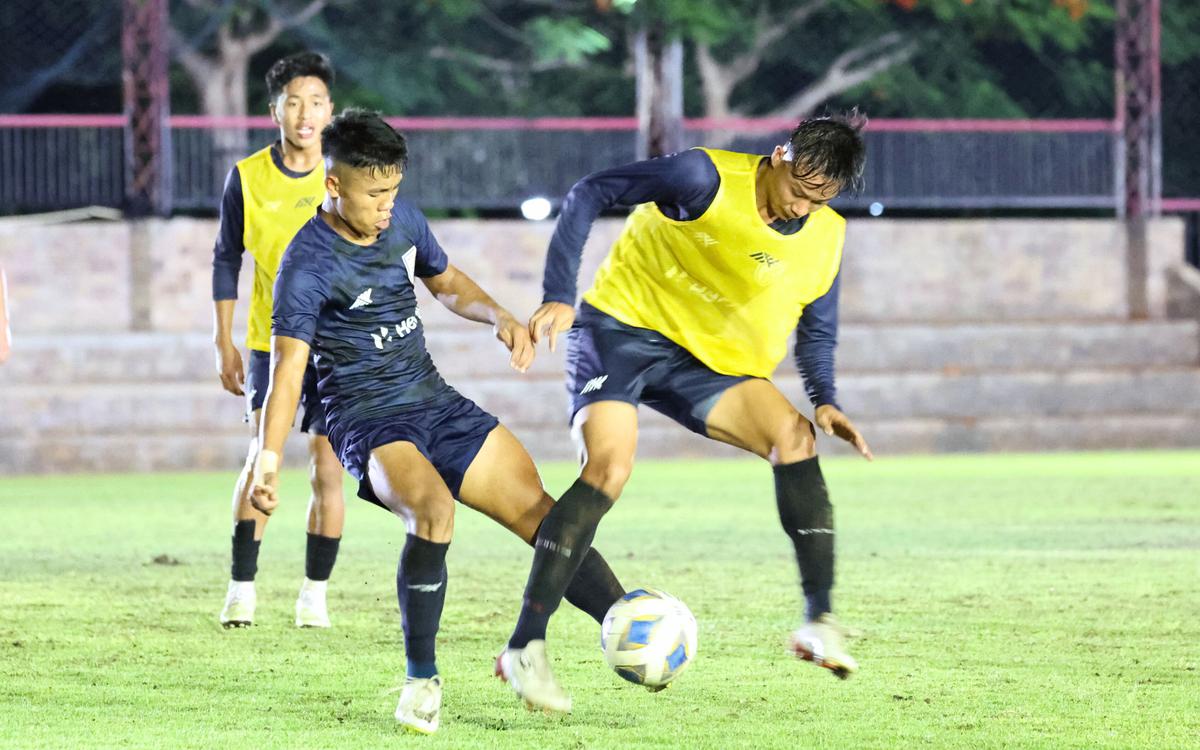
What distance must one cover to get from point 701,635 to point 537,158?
1391 cm

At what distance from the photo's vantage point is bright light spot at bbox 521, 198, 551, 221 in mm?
20634

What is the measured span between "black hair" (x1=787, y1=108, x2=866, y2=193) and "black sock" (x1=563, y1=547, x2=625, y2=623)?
1.36 metres

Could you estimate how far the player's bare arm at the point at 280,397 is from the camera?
5512 mm

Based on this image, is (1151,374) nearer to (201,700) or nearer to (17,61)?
→ (17,61)

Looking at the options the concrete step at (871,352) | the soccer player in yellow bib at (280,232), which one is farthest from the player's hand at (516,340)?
the concrete step at (871,352)

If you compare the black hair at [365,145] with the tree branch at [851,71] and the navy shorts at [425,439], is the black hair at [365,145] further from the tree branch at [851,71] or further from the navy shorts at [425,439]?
the tree branch at [851,71]

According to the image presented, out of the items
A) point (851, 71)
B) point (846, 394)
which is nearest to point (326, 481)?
point (846, 394)

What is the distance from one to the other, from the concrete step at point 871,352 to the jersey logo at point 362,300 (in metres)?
12.5

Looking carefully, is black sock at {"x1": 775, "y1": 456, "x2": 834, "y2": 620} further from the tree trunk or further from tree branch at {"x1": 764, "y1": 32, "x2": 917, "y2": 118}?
tree branch at {"x1": 764, "y1": 32, "x2": 917, "y2": 118}

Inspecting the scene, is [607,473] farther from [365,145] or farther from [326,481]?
[326,481]

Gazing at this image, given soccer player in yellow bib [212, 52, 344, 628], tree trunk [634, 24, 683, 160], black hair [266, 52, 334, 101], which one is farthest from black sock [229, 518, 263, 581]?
tree trunk [634, 24, 683, 160]

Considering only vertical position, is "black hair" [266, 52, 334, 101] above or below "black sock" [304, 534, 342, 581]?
above

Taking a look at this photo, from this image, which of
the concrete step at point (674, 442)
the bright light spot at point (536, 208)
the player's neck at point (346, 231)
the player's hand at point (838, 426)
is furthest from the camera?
the bright light spot at point (536, 208)

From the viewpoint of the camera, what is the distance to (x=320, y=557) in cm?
761
